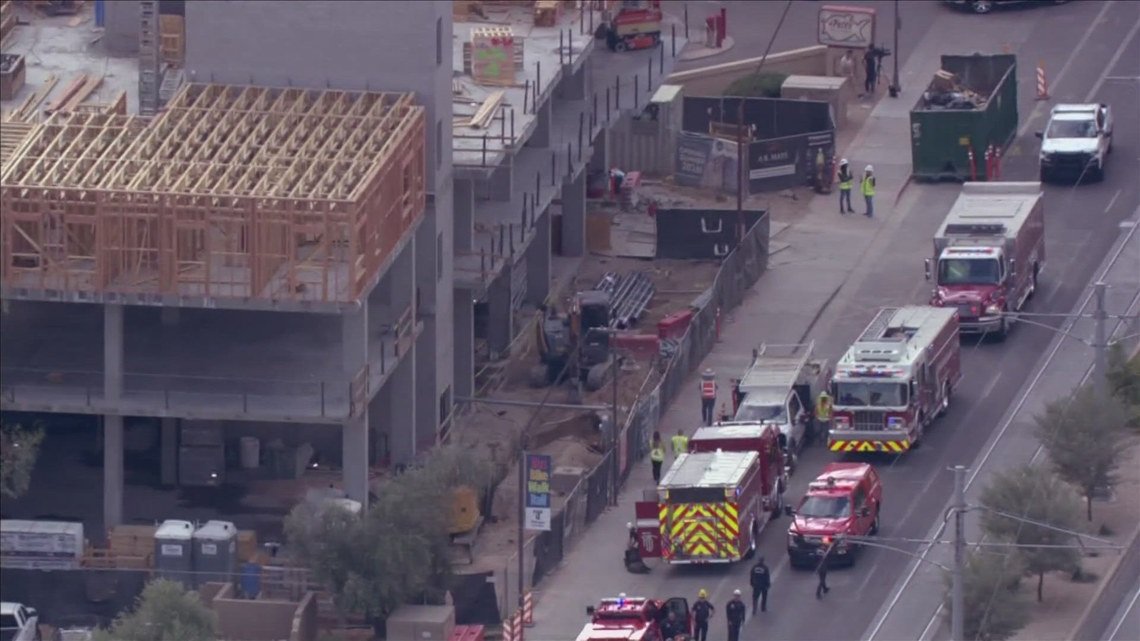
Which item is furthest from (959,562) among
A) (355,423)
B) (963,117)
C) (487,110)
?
(963,117)

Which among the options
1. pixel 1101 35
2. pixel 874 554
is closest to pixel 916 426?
pixel 874 554

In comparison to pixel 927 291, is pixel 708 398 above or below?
below

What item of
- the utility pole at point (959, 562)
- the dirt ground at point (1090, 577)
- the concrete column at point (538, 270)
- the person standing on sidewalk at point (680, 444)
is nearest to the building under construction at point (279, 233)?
the concrete column at point (538, 270)

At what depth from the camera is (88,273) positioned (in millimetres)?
87000

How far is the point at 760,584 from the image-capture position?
82.9 m

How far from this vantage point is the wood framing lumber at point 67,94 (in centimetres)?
Answer: 9544

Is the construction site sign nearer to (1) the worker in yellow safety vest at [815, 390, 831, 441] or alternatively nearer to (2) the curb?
(1) the worker in yellow safety vest at [815, 390, 831, 441]

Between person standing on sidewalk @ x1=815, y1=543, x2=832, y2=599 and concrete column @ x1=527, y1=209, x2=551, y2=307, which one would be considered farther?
concrete column @ x1=527, y1=209, x2=551, y2=307

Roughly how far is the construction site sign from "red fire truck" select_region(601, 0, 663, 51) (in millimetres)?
33380

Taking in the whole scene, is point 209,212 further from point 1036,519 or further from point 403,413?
point 1036,519

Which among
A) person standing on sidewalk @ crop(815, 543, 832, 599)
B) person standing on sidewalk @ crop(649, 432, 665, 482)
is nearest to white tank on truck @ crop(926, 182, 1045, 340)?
person standing on sidewalk @ crop(649, 432, 665, 482)

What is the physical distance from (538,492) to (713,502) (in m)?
4.48

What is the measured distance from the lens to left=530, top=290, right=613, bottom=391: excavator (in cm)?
9800

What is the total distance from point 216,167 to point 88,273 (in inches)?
172
